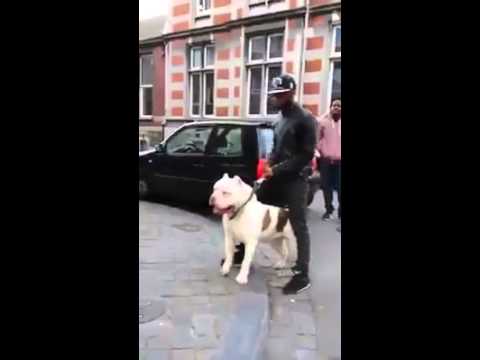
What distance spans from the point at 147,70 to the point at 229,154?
1.14ft

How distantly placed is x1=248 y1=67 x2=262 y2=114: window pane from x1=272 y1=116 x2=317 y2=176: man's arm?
150 millimetres

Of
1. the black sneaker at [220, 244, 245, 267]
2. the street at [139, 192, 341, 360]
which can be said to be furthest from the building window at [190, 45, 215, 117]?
the black sneaker at [220, 244, 245, 267]

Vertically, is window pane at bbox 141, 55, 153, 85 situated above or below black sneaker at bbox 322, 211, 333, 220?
above

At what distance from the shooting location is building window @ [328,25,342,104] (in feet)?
3.90

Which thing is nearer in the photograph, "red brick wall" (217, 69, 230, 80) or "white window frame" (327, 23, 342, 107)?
"white window frame" (327, 23, 342, 107)

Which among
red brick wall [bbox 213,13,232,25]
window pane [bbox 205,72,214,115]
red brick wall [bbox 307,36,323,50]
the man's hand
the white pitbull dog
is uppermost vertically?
red brick wall [bbox 213,13,232,25]

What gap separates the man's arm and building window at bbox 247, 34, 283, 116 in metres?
0.11

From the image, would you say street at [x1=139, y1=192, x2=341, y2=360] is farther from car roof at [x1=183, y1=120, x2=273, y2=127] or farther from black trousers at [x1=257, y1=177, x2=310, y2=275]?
car roof at [x1=183, y1=120, x2=273, y2=127]

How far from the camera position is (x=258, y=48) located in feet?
4.20

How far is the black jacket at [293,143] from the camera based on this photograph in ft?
4.14

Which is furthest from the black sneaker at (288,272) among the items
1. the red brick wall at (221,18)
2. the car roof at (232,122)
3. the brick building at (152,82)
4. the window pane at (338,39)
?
the red brick wall at (221,18)
